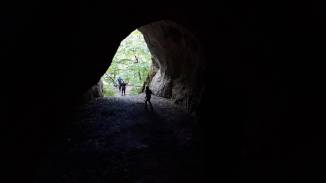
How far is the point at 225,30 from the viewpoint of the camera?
10.2m

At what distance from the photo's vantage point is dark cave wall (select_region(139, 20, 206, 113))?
42.3 feet

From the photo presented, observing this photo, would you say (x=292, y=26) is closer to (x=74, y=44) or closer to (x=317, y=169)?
(x=317, y=169)

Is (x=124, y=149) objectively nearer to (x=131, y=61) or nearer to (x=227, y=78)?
(x=227, y=78)

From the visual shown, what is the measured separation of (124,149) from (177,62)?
7183 mm

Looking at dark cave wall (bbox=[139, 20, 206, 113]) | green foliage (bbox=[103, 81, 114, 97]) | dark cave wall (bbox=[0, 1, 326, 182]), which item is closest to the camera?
dark cave wall (bbox=[0, 1, 326, 182])

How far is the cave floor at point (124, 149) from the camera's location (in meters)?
8.15

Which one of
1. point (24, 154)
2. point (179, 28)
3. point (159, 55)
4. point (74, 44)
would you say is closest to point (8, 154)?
Result: point (24, 154)

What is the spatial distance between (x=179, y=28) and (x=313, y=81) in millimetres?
7334

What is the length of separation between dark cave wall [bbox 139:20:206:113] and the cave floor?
121 centimetres

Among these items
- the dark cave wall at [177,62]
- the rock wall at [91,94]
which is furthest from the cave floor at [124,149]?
the rock wall at [91,94]

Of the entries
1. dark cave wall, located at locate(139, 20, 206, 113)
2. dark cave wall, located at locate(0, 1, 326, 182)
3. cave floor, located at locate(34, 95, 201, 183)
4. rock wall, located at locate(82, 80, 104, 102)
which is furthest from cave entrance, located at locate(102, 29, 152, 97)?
dark cave wall, located at locate(0, 1, 326, 182)

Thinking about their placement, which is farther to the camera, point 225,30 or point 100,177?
point 225,30

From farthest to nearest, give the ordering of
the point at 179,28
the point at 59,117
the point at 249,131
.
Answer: the point at 179,28, the point at 59,117, the point at 249,131

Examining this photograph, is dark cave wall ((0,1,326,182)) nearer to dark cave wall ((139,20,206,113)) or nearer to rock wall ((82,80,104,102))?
dark cave wall ((139,20,206,113))
